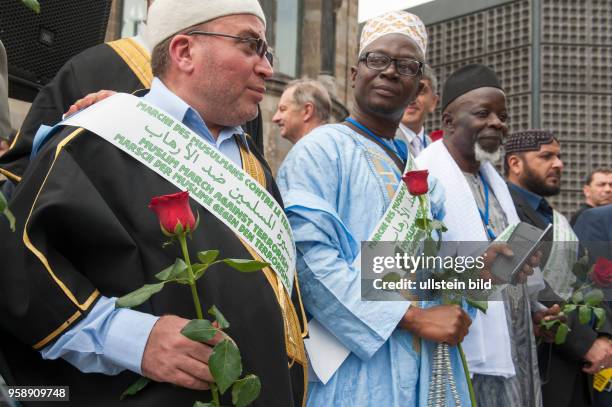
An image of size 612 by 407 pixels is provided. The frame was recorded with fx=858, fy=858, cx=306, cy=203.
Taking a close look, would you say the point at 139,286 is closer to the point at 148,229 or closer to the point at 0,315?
the point at 148,229

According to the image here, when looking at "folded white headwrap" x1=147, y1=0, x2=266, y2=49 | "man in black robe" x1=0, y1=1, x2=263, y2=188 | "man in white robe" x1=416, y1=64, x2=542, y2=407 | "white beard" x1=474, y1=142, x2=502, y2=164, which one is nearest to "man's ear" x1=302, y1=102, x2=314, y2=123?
"man in white robe" x1=416, y1=64, x2=542, y2=407

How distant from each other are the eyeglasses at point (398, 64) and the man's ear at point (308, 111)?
122cm

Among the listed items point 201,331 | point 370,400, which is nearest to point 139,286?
point 201,331

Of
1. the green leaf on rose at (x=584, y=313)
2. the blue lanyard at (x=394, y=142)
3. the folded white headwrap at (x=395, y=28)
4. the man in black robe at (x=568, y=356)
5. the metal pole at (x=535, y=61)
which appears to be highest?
the metal pole at (x=535, y=61)

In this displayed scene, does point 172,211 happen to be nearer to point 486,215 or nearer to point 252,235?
point 252,235

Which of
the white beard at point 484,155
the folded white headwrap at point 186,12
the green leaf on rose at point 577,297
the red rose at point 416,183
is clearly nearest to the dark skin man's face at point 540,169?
the white beard at point 484,155

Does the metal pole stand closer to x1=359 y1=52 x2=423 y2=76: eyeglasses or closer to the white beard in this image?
the white beard

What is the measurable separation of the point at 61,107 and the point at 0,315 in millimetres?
1079

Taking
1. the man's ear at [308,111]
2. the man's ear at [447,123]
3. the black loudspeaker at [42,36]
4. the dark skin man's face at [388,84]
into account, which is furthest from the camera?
the man's ear at [308,111]

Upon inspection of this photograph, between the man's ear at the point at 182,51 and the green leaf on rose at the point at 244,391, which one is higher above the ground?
the man's ear at the point at 182,51

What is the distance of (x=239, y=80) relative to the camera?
2309 mm

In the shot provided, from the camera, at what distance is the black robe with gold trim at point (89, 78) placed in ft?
8.93

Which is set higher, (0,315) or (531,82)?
(531,82)

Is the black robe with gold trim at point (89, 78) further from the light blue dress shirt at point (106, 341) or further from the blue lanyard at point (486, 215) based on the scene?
the blue lanyard at point (486, 215)
